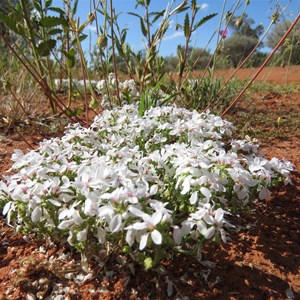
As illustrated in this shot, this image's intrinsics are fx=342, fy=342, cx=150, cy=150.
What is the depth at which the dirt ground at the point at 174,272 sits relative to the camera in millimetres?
1353

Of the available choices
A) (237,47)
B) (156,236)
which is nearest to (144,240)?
(156,236)

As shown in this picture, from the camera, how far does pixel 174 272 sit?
4.71 ft

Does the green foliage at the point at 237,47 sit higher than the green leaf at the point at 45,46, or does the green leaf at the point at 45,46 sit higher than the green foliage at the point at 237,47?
the green leaf at the point at 45,46

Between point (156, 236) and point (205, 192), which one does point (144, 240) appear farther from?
point (205, 192)

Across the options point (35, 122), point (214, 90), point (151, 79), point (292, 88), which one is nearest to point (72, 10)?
point (151, 79)

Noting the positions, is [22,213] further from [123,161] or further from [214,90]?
[214,90]

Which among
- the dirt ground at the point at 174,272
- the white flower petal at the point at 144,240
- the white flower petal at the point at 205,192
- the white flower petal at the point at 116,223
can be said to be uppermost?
the white flower petal at the point at 205,192

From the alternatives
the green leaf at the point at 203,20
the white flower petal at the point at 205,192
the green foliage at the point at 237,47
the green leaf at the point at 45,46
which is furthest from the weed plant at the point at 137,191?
the green foliage at the point at 237,47

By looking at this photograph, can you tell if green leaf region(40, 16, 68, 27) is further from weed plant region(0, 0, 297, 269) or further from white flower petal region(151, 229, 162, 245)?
white flower petal region(151, 229, 162, 245)

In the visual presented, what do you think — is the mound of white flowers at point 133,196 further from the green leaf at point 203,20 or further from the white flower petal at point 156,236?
the green leaf at point 203,20

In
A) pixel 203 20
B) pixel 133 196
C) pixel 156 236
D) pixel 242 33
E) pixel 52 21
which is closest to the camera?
pixel 156 236

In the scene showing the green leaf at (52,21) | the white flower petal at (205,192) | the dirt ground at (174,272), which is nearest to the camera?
the white flower petal at (205,192)

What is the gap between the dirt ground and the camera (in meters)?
1.35

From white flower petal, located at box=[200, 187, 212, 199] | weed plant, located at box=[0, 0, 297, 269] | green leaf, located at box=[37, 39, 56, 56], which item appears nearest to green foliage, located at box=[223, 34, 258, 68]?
green leaf, located at box=[37, 39, 56, 56]
